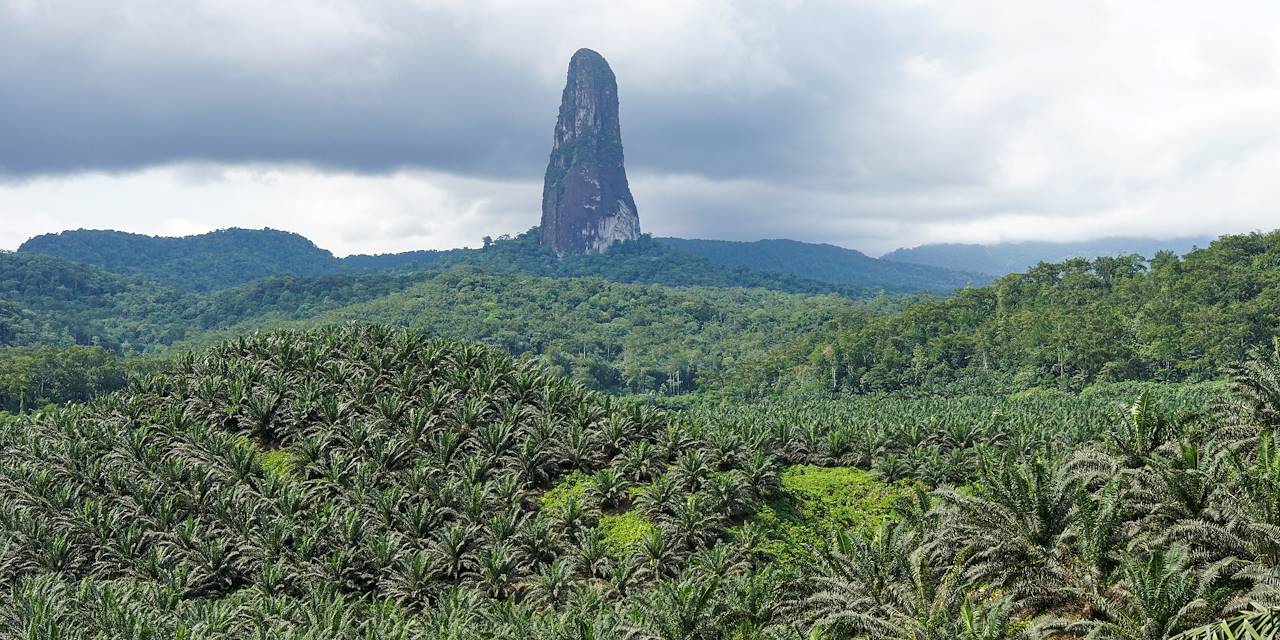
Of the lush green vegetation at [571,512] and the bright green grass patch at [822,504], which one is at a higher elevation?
the lush green vegetation at [571,512]

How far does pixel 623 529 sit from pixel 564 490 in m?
5.94

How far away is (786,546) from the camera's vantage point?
48594 mm

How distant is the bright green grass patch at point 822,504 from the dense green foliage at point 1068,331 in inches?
2819

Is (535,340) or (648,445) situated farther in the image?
(535,340)

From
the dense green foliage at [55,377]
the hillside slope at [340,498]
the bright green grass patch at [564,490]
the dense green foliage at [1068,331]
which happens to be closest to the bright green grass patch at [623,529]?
the hillside slope at [340,498]

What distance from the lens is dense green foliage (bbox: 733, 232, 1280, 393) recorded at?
114 meters

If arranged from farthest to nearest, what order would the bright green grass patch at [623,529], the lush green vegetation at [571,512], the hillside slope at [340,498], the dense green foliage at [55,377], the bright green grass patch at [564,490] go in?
1. the dense green foliage at [55,377]
2. the bright green grass patch at [564,490]
3. the bright green grass patch at [623,529]
4. the hillside slope at [340,498]
5. the lush green vegetation at [571,512]

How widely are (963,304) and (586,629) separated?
466ft

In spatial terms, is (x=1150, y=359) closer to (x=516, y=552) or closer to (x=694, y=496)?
(x=694, y=496)

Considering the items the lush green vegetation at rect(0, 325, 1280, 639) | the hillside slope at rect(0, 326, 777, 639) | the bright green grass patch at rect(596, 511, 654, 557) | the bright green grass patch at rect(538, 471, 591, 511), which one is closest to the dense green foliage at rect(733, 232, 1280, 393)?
the lush green vegetation at rect(0, 325, 1280, 639)

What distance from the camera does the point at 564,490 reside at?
53844 millimetres

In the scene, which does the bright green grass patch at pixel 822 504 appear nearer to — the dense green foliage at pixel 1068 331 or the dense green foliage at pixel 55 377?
the dense green foliage at pixel 1068 331

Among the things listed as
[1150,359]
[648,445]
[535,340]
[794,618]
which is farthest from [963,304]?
[794,618]

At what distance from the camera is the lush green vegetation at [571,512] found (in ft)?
84.9
